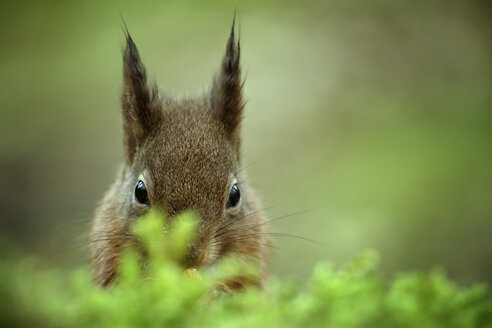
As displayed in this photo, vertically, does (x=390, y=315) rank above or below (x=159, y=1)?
below

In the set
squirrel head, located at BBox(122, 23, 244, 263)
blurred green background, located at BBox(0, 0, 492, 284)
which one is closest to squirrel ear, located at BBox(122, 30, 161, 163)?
squirrel head, located at BBox(122, 23, 244, 263)

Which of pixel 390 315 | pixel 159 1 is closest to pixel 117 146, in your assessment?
pixel 159 1

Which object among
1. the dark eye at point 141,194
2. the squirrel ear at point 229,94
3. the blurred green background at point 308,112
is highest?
the blurred green background at point 308,112

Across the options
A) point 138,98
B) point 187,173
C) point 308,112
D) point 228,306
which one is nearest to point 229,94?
point 138,98

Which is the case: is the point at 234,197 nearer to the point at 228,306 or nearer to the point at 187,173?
the point at 187,173

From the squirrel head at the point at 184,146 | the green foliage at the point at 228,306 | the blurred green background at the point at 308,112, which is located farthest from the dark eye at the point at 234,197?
the blurred green background at the point at 308,112

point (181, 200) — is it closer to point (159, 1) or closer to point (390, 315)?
point (390, 315)

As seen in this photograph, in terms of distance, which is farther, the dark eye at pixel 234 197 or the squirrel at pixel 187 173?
the dark eye at pixel 234 197

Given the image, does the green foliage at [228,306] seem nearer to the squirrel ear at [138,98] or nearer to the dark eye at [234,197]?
the dark eye at [234,197]

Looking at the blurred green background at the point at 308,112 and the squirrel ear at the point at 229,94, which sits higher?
the blurred green background at the point at 308,112
